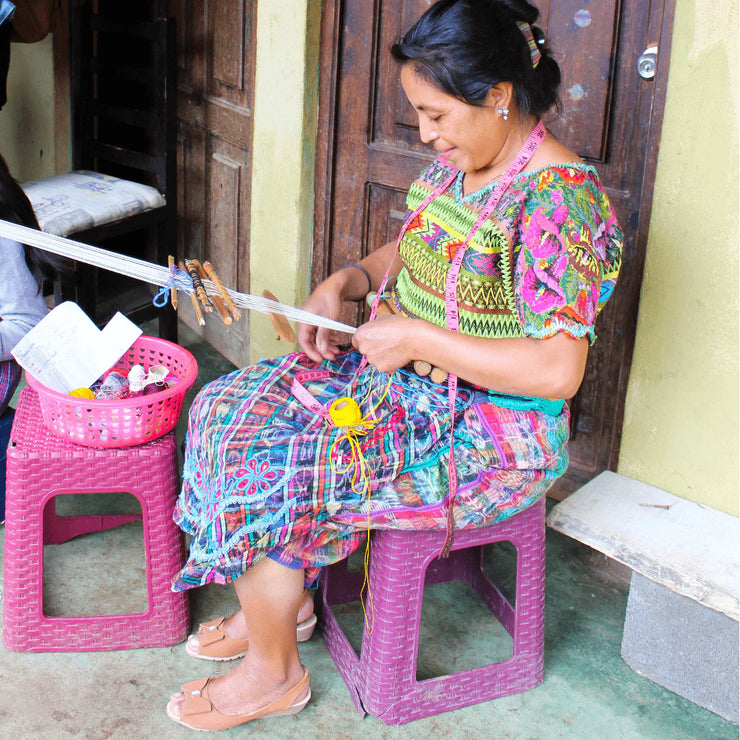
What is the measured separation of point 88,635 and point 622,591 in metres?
1.32

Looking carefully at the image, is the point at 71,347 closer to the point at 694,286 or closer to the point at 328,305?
the point at 328,305

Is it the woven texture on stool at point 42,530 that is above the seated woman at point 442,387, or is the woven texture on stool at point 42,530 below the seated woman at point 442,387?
below

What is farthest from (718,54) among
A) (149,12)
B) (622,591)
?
(149,12)

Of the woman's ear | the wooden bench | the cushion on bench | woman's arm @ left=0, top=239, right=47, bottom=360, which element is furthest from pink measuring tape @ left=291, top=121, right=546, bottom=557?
the cushion on bench

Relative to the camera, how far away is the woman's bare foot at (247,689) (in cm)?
193

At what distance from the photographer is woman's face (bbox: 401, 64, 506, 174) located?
1.68 m

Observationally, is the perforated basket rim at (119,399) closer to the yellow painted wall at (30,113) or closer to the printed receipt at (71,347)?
the printed receipt at (71,347)

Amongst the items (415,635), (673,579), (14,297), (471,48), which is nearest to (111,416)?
(14,297)

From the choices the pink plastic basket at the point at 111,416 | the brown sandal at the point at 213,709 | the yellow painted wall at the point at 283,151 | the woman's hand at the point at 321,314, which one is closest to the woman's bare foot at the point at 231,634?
the brown sandal at the point at 213,709

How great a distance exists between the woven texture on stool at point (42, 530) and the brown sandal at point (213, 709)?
229 mm

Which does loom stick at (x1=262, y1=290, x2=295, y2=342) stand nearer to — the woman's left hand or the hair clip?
the woman's left hand

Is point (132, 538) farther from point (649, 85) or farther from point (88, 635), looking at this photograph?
point (649, 85)

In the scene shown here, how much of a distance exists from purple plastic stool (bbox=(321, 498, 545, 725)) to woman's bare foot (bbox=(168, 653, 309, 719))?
0.17m

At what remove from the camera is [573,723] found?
199 cm
